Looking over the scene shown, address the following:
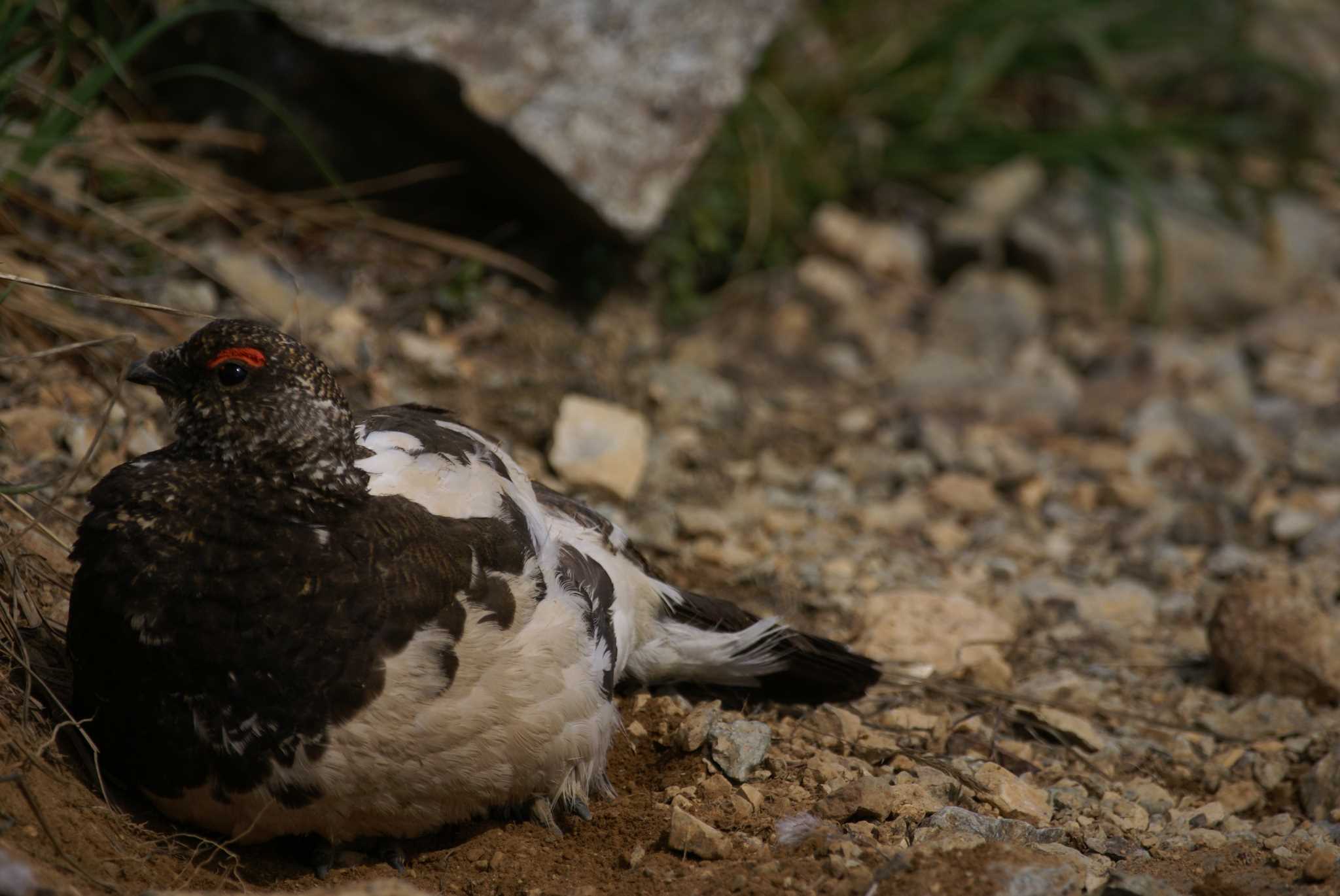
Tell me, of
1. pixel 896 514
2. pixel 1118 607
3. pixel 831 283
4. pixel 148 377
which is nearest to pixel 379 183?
pixel 831 283

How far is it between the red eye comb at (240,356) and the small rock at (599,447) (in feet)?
5.90

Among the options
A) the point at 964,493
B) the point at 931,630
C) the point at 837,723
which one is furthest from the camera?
the point at 964,493

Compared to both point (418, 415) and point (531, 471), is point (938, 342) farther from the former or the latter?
point (418, 415)

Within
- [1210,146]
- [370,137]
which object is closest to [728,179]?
[370,137]

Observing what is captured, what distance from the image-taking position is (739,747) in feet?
10.3

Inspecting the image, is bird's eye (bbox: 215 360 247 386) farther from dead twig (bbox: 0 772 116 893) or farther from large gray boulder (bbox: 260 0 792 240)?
large gray boulder (bbox: 260 0 792 240)

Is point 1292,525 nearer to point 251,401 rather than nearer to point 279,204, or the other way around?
point 251,401

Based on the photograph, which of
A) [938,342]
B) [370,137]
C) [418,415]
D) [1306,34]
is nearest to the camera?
[418,415]

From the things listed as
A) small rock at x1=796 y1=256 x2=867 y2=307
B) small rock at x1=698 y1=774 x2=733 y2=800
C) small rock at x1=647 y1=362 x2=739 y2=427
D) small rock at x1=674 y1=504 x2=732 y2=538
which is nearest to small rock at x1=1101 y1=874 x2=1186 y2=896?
small rock at x1=698 y1=774 x2=733 y2=800

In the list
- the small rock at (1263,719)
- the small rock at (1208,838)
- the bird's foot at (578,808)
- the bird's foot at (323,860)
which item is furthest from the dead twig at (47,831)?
the small rock at (1263,719)

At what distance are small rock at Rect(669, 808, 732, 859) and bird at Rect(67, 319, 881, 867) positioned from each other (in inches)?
Result: 10.5

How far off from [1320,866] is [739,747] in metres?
1.20

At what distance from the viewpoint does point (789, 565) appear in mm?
4344

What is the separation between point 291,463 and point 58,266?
6.08 feet
